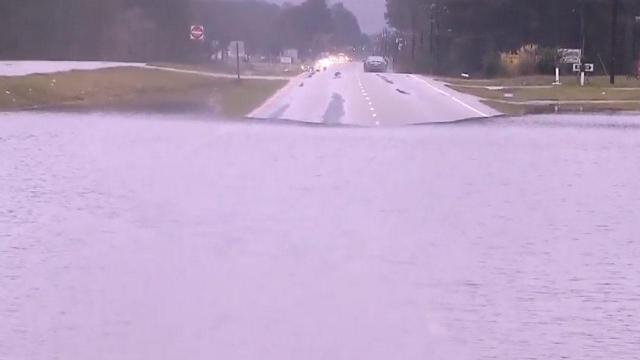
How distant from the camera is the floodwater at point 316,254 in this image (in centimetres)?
1007

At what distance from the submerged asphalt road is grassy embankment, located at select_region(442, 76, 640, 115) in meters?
1.43

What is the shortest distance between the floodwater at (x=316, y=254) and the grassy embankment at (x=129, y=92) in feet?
61.5

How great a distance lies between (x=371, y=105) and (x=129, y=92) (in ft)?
44.9

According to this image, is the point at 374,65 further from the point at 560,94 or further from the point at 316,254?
the point at 316,254

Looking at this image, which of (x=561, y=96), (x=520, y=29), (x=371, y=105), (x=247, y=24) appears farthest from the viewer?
(x=247, y=24)

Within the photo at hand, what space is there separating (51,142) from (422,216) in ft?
45.2

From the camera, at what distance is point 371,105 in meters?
46.4

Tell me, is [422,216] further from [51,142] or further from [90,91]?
[90,91]

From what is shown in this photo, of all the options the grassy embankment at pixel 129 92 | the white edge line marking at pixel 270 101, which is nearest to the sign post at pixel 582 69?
the white edge line marking at pixel 270 101

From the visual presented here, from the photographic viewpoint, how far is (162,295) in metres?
11.6

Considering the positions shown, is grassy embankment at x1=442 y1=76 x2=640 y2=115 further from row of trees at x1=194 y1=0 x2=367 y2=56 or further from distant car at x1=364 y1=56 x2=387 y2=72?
row of trees at x1=194 y1=0 x2=367 y2=56

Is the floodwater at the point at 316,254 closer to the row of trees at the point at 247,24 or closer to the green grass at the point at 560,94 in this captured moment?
the green grass at the point at 560,94

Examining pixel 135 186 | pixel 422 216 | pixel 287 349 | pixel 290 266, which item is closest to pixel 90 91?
pixel 135 186

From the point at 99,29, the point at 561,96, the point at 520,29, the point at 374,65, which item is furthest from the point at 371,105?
the point at 520,29
